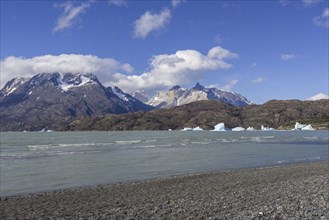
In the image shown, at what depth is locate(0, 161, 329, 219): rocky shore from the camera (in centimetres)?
2127

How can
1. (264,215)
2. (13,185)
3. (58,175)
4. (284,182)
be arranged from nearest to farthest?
(264,215), (284,182), (13,185), (58,175)

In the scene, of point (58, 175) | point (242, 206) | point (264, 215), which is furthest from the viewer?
point (58, 175)

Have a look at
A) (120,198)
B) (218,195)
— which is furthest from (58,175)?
(218,195)

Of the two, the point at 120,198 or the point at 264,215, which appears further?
the point at 120,198

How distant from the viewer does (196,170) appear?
51875 mm

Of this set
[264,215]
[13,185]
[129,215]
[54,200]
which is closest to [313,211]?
[264,215]

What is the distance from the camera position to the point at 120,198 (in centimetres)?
2912

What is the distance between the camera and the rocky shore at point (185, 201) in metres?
21.3

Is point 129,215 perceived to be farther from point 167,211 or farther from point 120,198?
point 120,198

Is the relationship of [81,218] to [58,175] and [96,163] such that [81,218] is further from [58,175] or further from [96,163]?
[96,163]

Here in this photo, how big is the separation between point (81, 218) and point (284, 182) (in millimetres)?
19794

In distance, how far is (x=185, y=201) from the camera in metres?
26.2

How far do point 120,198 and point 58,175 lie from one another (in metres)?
20.0

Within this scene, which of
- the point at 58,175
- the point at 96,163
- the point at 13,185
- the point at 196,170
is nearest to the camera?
the point at 13,185
